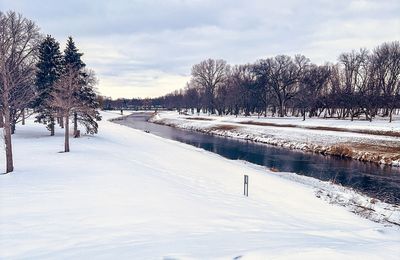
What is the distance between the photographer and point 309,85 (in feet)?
245

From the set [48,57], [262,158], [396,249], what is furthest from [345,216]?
[48,57]

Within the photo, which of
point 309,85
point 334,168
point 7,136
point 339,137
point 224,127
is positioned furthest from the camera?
point 309,85

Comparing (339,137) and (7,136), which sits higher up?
(7,136)

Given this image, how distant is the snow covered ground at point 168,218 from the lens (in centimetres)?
610

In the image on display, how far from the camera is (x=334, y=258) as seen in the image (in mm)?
5293

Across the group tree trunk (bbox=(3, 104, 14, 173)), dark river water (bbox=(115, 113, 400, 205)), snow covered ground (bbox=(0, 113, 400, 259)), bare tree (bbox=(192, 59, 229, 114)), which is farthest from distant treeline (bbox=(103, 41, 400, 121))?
tree trunk (bbox=(3, 104, 14, 173))

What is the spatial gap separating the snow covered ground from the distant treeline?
135 feet

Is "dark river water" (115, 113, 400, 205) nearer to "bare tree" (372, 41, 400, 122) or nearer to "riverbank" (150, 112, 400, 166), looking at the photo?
"riverbank" (150, 112, 400, 166)

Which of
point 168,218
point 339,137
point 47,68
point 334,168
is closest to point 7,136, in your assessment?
point 168,218

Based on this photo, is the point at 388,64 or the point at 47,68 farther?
the point at 388,64

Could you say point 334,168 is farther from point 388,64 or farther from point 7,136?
point 388,64

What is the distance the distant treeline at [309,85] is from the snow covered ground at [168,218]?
4130 centimetres

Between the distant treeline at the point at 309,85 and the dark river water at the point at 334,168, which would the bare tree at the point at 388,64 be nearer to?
the distant treeline at the point at 309,85

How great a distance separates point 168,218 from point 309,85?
72141 millimetres
